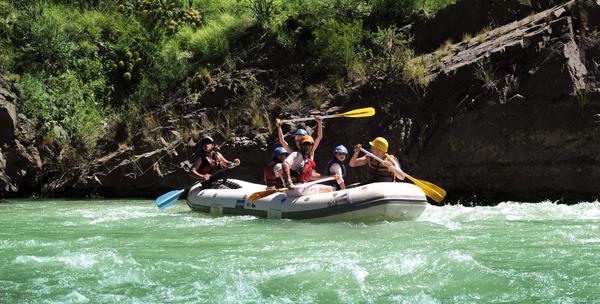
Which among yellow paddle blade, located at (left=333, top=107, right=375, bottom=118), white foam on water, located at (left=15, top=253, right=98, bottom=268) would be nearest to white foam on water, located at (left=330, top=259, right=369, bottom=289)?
white foam on water, located at (left=15, top=253, right=98, bottom=268)

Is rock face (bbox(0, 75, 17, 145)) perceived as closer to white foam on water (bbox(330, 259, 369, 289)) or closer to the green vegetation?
the green vegetation

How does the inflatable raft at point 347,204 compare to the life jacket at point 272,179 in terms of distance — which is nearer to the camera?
the inflatable raft at point 347,204

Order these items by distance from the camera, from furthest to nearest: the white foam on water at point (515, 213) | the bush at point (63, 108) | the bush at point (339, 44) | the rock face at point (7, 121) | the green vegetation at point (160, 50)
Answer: the bush at point (63, 108), the rock face at point (7, 121), the green vegetation at point (160, 50), the bush at point (339, 44), the white foam on water at point (515, 213)

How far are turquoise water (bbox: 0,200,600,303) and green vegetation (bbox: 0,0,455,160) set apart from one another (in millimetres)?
4599

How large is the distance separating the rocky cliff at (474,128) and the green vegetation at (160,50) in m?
0.49

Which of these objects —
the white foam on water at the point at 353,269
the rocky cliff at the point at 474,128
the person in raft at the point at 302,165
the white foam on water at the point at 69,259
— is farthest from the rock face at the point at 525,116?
the white foam on water at the point at 69,259

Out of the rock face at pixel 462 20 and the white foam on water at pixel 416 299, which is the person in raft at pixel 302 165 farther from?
the white foam on water at pixel 416 299

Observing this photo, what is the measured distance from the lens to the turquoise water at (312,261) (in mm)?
4625

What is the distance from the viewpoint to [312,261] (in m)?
5.55

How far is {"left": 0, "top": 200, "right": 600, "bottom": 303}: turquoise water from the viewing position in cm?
462

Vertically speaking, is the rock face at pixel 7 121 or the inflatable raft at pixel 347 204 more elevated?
the rock face at pixel 7 121

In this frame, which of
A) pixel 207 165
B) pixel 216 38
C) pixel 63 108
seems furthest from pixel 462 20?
pixel 63 108

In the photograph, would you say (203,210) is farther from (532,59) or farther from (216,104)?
(532,59)

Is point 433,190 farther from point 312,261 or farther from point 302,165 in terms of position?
point 312,261
